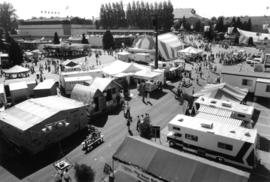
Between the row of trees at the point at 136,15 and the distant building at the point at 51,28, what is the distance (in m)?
9.85

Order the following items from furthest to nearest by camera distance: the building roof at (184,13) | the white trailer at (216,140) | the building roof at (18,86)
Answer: the building roof at (184,13) → the building roof at (18,86) → the white trailer at (216,140)

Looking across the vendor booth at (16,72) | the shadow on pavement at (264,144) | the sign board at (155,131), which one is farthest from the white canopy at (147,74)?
the vendor booth at (16,72)

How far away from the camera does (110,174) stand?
35.7ft

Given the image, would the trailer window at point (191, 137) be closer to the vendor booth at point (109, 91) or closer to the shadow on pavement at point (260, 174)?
the shadow on pavement at point (260, 174)

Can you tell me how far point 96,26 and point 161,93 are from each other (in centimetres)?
8482

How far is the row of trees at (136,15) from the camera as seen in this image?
302ft

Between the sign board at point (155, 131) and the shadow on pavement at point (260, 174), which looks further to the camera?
the sign board at point (155, 131)

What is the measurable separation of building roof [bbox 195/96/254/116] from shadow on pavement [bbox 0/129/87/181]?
9.97m

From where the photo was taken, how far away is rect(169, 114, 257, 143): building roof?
1132 centimetres

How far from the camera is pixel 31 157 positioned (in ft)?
42.0

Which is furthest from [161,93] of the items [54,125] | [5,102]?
[5,102]

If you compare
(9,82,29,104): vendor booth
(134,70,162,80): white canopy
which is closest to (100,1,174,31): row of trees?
(134,70,162,80): white canopy

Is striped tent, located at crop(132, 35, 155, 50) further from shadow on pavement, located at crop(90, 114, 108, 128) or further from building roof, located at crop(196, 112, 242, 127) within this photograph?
building roof, located at crop(196, 112, 242, 127)

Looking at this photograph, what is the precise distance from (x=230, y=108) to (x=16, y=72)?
29.4 metres
